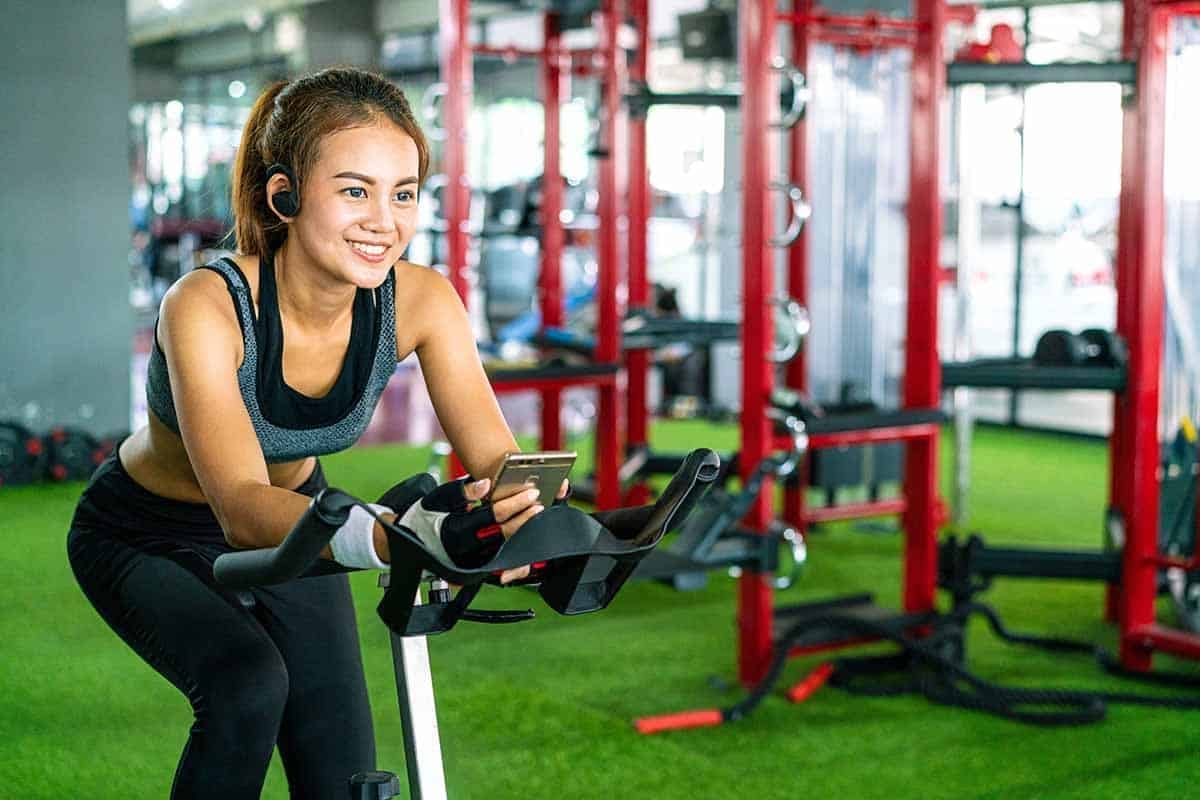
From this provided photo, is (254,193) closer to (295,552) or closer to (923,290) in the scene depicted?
(295,552)

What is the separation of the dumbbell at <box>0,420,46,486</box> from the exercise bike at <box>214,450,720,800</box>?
5001 mm

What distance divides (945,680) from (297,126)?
94.0 inches

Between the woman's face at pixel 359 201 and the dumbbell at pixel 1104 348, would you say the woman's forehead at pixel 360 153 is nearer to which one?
the woman's face at pixel 359 201

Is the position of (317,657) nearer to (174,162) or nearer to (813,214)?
(813,214)

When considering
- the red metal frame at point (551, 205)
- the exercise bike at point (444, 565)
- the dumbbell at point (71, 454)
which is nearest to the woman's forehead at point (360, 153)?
the exercise bike at point (444, 565)

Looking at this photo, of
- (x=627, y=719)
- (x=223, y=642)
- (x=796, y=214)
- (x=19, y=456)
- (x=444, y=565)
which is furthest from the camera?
(x=19, y=456)

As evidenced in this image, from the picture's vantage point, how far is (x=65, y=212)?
6363 millimetres

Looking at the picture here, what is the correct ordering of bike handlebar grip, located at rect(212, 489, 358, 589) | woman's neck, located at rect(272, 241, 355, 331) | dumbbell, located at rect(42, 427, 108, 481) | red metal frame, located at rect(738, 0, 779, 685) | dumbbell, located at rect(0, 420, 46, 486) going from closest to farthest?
bike handlebar grip, located at rect(212, 489, 358, 589)
woman's neck, located at rect(272, 241, 355, 331)
red metal frame, located at rect(738, 0, 779, 685)
dumbbell, located at rect(0, 420, 46, 486)
dumbbell, located at rect(42, 427, 108, 481)

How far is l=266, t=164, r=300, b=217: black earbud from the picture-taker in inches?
62.3

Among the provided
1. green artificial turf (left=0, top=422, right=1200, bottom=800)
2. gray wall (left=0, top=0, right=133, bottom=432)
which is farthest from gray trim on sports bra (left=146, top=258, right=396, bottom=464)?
gray wall (left=0, top=0, right=133, bottom=432)

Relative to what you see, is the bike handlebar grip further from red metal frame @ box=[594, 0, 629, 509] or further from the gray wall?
the gray wall

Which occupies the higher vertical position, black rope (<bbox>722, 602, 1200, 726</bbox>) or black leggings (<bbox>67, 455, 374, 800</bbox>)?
black leggings (<bbox>67, 455, 374, 800</bbox>)

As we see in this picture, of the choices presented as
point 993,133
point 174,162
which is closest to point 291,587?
point 993,133

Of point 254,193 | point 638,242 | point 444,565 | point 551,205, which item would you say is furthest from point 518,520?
point 551,205
